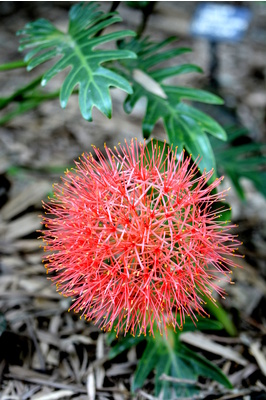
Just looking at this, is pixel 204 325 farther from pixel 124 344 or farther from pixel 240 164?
pixel 240 164

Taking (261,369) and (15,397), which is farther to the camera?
(261,369)

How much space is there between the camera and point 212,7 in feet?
8.06

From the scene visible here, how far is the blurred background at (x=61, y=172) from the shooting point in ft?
4.81

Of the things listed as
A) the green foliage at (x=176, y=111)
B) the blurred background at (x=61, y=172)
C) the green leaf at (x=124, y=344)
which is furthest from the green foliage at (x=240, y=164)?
the green leaf at (x=124, y=344)

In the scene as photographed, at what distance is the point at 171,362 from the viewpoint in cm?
137

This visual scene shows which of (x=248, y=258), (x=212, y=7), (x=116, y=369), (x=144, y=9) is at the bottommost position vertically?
(x=248, y=258)

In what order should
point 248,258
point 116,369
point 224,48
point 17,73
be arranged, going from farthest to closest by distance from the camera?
point 224,48, point 17,73, point 248,258, point 116,369

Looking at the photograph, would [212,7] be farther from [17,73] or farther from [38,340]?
[38,340]

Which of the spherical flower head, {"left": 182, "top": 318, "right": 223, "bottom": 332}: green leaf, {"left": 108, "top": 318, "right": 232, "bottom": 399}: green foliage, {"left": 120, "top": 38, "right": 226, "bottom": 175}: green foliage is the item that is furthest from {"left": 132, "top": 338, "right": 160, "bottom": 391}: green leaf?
{"left": 120, "top": 38, "right": 226, "bottom": 175}: green foliage

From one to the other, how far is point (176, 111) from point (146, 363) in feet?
2.67

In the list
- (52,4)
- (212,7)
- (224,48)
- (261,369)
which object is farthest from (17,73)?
(261,369)

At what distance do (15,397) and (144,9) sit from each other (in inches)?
60.0

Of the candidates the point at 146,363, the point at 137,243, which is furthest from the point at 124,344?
the point at 137,243

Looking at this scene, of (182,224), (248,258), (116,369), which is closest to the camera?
(182,224)
